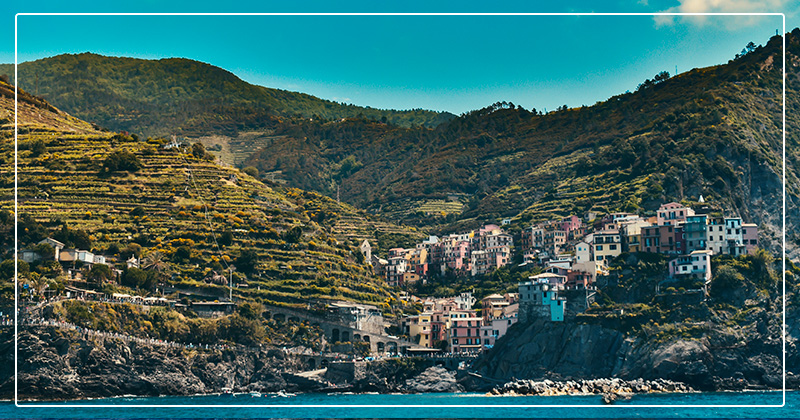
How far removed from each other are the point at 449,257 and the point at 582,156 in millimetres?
31052

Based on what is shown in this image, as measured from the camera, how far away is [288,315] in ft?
241

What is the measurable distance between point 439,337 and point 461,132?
7579 centimetres

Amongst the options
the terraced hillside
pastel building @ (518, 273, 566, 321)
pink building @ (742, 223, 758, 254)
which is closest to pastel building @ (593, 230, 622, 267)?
pastel building @ (518, 273, 566, 321)

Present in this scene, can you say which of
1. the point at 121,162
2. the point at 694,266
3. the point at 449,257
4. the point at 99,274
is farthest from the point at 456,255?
the point at 99,274

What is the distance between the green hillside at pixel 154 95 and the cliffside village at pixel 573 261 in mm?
81895

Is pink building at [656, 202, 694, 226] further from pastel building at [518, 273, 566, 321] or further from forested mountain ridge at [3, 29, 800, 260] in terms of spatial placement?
pastel building at [518, 273, 566, 321]

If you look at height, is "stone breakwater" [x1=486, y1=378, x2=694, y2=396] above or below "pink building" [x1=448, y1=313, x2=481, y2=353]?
below

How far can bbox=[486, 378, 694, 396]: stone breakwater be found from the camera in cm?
6094

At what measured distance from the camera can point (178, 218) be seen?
81438 millimetres

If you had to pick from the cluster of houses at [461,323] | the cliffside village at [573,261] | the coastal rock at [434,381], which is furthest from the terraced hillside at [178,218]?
the coastal rock at [434,381]

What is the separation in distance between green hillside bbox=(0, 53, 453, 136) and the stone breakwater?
103920 millimetres

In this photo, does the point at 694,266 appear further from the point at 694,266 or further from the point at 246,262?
the point at 246,262

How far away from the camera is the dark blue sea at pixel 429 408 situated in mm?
43375

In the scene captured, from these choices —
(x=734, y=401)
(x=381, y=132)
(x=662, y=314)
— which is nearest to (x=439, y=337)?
(x=662, y=314)
